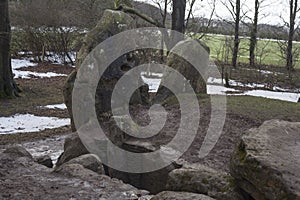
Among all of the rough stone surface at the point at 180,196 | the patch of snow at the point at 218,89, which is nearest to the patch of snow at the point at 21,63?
the patch of snow at the point at 218,89

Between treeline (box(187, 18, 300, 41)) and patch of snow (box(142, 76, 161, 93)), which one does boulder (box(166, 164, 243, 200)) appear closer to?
patch of snow (box(142, 76, 161, 93))

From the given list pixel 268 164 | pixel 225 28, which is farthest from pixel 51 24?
pixel 268 164

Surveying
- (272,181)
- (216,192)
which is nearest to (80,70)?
(216,192)

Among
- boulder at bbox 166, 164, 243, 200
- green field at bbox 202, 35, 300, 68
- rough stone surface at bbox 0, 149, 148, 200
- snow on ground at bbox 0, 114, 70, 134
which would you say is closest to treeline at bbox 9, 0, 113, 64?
green field at bbox 202, 35, 300, 68

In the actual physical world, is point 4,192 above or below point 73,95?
below

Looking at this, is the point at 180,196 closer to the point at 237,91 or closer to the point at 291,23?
the point at 237,91

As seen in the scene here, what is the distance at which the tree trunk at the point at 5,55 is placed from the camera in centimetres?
1427

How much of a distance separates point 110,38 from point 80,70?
0.99m

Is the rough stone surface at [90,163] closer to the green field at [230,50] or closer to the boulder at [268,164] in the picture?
the boulder at [268,164]

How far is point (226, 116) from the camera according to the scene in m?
7.46

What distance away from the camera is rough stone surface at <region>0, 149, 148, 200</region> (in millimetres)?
4566

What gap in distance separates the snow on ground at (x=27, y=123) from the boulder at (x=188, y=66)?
3.49 meters

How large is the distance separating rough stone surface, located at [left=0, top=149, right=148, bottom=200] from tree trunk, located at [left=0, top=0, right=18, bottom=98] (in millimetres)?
9314

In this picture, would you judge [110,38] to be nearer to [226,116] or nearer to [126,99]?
[126,99]
